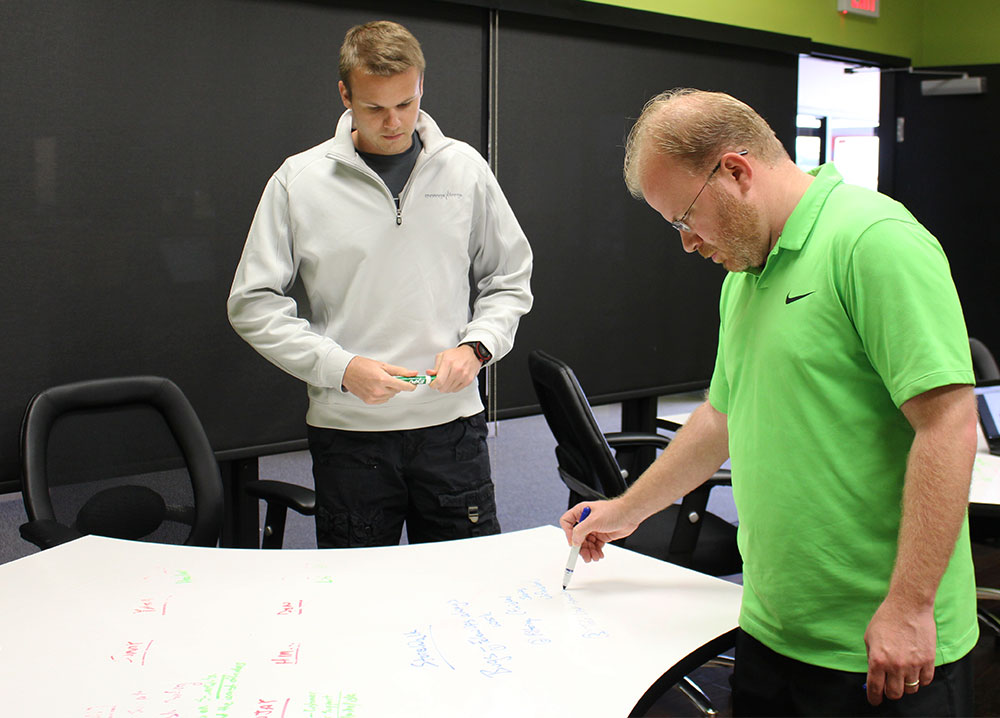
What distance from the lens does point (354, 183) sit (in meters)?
2.06

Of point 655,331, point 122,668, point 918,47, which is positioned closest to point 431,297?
point 122,668

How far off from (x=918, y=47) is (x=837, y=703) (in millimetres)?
4460

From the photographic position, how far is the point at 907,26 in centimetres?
474

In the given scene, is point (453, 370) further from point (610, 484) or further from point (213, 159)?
point (213, 159)

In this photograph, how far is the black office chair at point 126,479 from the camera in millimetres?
2172

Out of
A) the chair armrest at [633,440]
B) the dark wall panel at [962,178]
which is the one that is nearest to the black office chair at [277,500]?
the chair armrest at [633,440]

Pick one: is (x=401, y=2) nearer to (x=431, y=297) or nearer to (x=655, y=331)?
(x=431, y=297)

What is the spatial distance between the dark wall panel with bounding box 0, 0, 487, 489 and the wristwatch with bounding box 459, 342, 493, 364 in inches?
36.3

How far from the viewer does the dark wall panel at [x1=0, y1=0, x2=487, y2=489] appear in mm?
2328

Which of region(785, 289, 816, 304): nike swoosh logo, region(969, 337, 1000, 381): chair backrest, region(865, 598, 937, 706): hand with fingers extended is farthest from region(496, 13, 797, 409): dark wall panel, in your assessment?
region(865, 598, 937, 706): hand with fingers extended

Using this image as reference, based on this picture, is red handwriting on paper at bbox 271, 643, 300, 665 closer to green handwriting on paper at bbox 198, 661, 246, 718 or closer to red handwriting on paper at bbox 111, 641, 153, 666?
green handwriting on paper at bbox 198, 661, 246, 718

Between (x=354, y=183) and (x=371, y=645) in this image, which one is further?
(x=354, y=183)

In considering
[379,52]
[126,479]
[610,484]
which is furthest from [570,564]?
[126,479]

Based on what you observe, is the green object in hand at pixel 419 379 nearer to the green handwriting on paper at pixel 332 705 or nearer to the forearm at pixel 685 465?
the forearm at pixel 685 465
